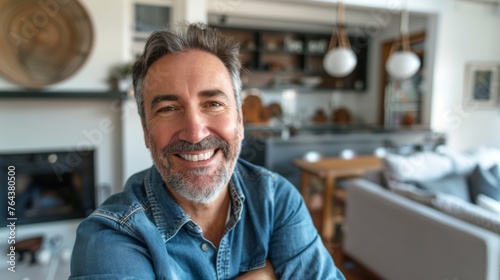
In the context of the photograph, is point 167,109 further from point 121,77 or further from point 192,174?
point 121,77

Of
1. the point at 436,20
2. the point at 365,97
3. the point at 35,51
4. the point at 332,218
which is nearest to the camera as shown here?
the point at 35,51

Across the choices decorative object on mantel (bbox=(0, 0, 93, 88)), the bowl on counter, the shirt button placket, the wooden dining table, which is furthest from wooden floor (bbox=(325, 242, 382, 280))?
the bowl on counter

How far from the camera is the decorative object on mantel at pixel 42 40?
7.52 feet

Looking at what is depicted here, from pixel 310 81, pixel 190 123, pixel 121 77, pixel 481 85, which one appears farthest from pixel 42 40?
pixel 481 85

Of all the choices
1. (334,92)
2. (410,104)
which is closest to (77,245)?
(410,104)

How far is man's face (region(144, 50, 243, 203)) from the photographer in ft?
2.55

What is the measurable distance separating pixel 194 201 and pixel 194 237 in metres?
0.09

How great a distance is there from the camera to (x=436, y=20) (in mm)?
4008

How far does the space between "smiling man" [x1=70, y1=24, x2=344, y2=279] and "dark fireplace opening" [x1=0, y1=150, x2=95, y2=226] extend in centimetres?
209

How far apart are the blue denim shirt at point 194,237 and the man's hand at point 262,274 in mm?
15

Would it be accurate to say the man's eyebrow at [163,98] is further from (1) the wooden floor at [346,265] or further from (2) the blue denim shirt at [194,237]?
(1) the wooden floor at [346,265]

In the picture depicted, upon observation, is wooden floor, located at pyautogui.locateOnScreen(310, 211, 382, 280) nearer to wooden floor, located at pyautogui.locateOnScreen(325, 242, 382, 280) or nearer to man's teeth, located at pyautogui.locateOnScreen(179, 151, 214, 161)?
wooden floor, located at pyautogui.locateOnScreen(325, 242, 382, 280)

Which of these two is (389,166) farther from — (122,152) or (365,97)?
(365,97)

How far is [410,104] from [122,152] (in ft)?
13.6
